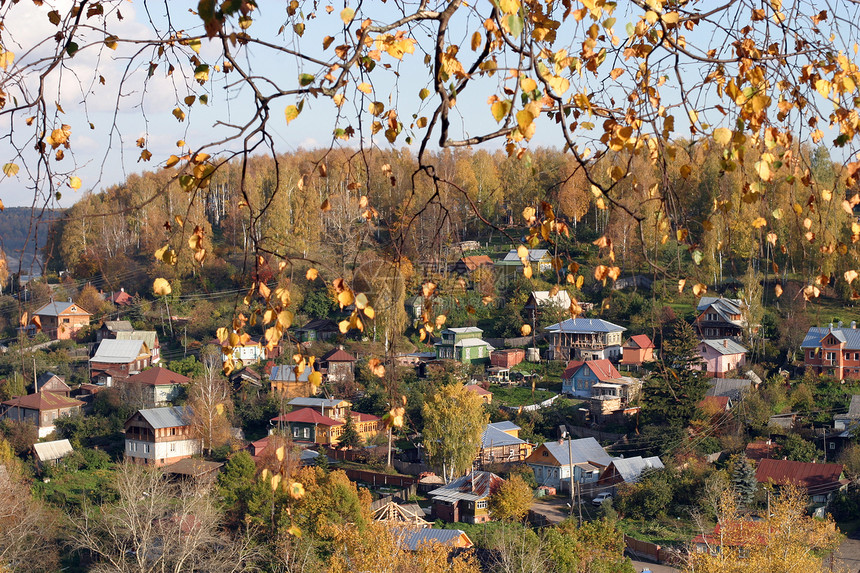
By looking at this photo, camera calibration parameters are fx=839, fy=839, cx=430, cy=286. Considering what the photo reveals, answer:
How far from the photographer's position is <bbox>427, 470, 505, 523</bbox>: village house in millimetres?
15391

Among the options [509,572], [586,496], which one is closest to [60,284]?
[586,496]

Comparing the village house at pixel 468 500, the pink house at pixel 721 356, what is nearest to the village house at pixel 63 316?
the village house at pixel 468 500

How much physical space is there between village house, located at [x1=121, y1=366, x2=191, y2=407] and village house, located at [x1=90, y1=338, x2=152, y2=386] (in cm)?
163

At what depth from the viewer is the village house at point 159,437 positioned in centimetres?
1878

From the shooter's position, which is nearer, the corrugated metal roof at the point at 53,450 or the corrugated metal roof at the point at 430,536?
the corrugated metal roof at the point at 430,536

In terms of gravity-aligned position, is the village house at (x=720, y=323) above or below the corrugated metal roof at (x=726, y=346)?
above

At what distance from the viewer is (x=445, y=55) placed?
196 centimetres

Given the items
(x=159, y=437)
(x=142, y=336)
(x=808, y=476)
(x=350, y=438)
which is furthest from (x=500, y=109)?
(x=142, y=336)

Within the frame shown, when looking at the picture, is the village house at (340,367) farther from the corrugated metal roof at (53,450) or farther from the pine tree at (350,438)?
the corrugated metal roof at (53,450)

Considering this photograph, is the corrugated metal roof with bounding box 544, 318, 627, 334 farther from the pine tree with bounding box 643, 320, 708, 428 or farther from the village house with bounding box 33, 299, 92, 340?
the village house with bounding box 33, 299, 92, 340

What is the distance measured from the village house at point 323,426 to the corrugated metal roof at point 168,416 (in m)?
2.05

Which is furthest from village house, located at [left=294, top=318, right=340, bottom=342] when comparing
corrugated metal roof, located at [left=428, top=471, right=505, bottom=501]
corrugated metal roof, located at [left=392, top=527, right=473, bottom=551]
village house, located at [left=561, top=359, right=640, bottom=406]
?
corrugated metal roof, located at [left=392, top=527, right=473, bottom=551]

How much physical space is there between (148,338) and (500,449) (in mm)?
12926

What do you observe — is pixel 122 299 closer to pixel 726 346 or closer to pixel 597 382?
pixel 597 382
